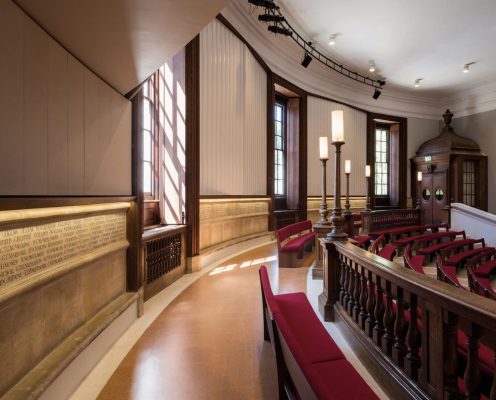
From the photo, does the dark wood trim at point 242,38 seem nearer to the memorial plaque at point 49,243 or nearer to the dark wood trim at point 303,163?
the dark wood trim at point 303,163

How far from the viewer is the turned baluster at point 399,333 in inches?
87.1

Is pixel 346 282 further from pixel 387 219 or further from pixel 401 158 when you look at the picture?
pixel 401 158

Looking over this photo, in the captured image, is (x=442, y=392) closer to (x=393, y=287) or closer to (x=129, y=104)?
(x=393, y=287)

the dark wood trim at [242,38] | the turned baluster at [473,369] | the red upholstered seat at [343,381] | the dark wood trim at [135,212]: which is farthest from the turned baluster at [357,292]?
the dark wood trim at [242,38]

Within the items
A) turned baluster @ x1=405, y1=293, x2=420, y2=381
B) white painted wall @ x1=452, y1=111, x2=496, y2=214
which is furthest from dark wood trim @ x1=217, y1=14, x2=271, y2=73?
white painted wall @ x1=452, y1=111, x2=496, y2=214

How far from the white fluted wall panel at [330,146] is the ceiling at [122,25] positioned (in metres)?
9.53

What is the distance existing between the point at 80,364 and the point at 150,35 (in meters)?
2.35

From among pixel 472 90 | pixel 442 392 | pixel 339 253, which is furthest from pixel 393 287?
pixel 472 90

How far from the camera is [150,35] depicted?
2.09 metres

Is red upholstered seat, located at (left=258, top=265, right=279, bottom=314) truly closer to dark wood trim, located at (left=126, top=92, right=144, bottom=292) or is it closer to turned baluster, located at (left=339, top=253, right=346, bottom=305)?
turned baluster, located at (left=339, top=253, right=346, bottom=305)

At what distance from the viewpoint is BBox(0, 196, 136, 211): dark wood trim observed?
1787 mm

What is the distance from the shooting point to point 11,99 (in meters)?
1.89

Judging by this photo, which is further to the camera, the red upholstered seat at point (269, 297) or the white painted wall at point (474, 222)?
the white painted wall at point (474, 222)

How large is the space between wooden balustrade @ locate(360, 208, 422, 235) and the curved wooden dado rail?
6.48 metres
